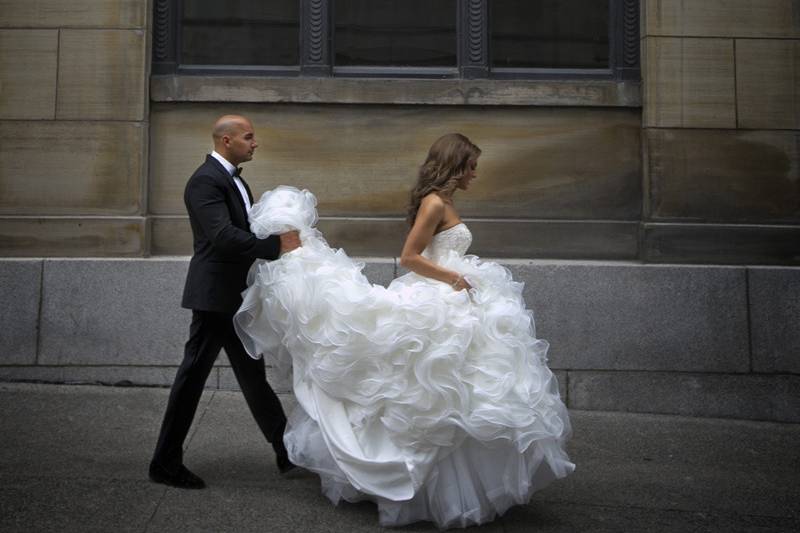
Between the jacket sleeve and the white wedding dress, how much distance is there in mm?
250

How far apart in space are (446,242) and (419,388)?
0.98 meters

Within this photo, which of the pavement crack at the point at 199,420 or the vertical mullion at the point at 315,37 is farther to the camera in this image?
the vertical mullion at the point at 315,37

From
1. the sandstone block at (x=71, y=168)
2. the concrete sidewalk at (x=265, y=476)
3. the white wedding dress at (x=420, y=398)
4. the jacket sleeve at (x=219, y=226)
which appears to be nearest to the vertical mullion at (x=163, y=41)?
the sandstone block at (x=71, y=168)

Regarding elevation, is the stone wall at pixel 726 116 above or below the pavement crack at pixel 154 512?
above

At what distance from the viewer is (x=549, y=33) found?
27.4 feet

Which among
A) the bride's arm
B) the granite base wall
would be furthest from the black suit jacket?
the granite base wall

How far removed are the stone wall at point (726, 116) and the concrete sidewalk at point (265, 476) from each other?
2044 millimetres

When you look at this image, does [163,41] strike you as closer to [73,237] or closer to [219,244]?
[73,237]

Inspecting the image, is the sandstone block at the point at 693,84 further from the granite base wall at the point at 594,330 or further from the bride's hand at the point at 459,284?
the bride's hand at the point at 459,284

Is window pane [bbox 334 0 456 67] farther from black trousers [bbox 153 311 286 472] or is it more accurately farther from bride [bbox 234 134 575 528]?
black trousers [bbox 153 311 286 472]

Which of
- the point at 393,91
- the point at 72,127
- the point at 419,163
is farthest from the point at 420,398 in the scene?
the point at 72,127

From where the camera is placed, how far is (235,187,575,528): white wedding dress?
446 cm

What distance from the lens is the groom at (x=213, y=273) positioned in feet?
16.5

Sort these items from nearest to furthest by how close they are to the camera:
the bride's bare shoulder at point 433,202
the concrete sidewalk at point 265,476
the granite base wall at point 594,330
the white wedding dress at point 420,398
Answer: the white wedding dress at point 420,398, the concrete sidewalk at point 265,476, the bride's bare shoulder at point 433,202, the granite base wall at point 594,330
